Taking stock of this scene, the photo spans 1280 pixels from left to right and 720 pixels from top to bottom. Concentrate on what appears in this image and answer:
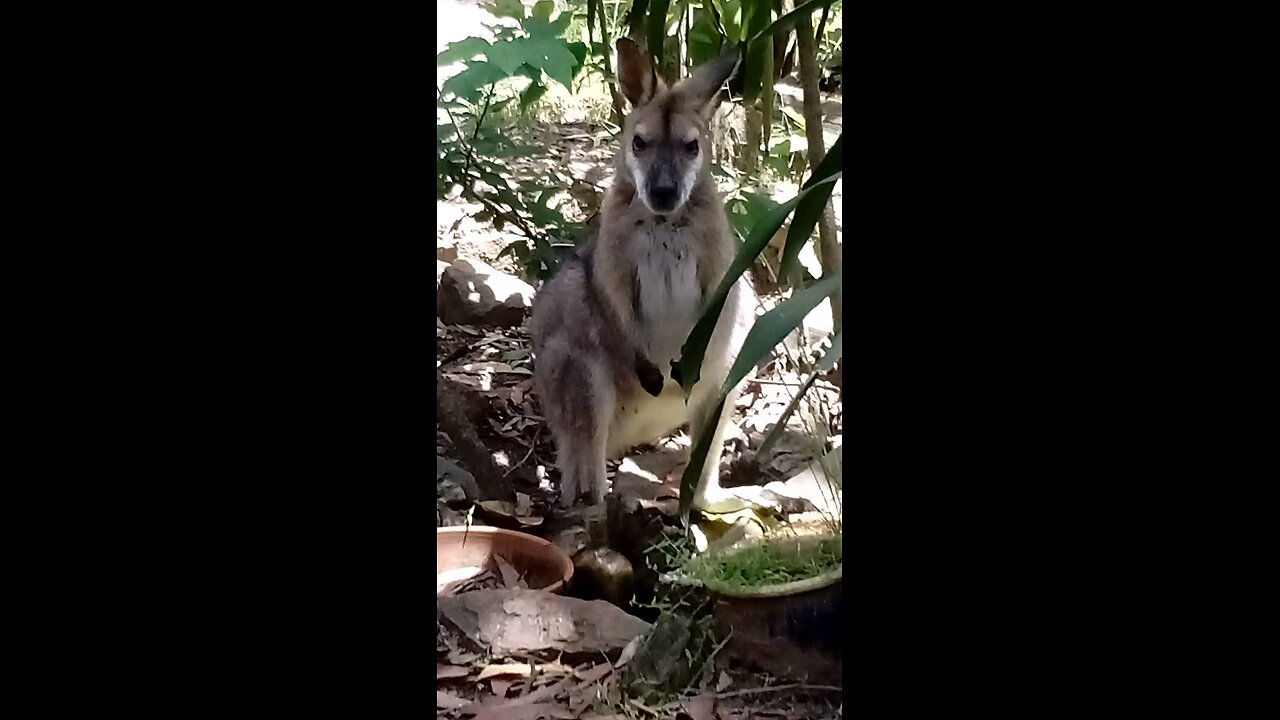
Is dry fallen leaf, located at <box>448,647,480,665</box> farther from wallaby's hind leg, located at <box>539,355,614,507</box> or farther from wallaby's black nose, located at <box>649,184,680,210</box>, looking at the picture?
wallaby's black nose, located at <box>649,184,680,210</box>

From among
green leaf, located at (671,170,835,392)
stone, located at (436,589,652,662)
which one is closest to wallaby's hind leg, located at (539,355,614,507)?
stone, located at (436,589,652,662)

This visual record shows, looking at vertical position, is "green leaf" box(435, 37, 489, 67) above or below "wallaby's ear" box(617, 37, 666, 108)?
below

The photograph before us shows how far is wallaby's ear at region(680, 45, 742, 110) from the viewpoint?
143 cm

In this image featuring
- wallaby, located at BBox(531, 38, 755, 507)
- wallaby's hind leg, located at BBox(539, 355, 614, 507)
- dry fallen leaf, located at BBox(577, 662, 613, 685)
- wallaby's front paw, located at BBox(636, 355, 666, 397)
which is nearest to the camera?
dry fallen leaf, located at BBox(577, 662, 613, 685)

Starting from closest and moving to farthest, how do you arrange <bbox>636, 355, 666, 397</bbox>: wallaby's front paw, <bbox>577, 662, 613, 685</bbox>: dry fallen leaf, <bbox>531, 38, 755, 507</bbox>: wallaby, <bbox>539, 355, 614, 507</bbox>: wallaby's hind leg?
1. <bbox>577, 662, 613, 685</bbox>: dry fallen leaf
2. <bbox>531, 38, 755, 507</bbox>: wallaby
3. <bbox>539, 355, 614, 507</bbox>: wallaby's hind leg
4. <bbox>636, 355, 666, 397</bbox>: wallaby's front paw

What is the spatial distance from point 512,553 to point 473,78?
1.94 feet

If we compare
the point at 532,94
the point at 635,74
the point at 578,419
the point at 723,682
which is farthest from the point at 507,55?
the point at 578,419

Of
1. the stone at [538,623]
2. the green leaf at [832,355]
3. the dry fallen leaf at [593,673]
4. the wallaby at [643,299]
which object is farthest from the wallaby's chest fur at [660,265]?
the dry fallen leaf at [593,673]

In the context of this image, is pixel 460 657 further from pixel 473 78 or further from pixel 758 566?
pixel 473 78

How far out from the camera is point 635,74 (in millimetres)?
1476

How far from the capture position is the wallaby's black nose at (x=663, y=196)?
1.74m
